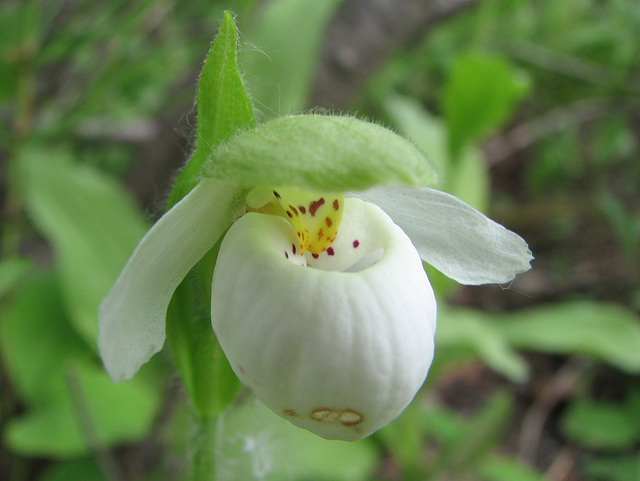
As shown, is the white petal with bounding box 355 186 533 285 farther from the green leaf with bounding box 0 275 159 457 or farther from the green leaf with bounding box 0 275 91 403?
the green leaf with bounding box 0 275 91 403

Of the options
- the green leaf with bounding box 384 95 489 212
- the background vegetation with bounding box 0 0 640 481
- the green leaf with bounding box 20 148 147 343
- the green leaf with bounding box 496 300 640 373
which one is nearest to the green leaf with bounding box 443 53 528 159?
the background vegetation with bounding box 0 0 640 481

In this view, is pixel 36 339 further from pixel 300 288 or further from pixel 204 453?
pixel 300 288

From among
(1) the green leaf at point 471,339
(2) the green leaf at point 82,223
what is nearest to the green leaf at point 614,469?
(1) the green leaf at point 471,339

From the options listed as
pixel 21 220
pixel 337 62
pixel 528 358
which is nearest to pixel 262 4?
pixel 337 62

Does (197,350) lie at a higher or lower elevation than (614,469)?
higher

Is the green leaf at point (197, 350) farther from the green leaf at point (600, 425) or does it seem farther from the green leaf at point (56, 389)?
the green leaf at point (600, 425)

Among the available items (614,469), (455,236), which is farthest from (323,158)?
(614,469)
